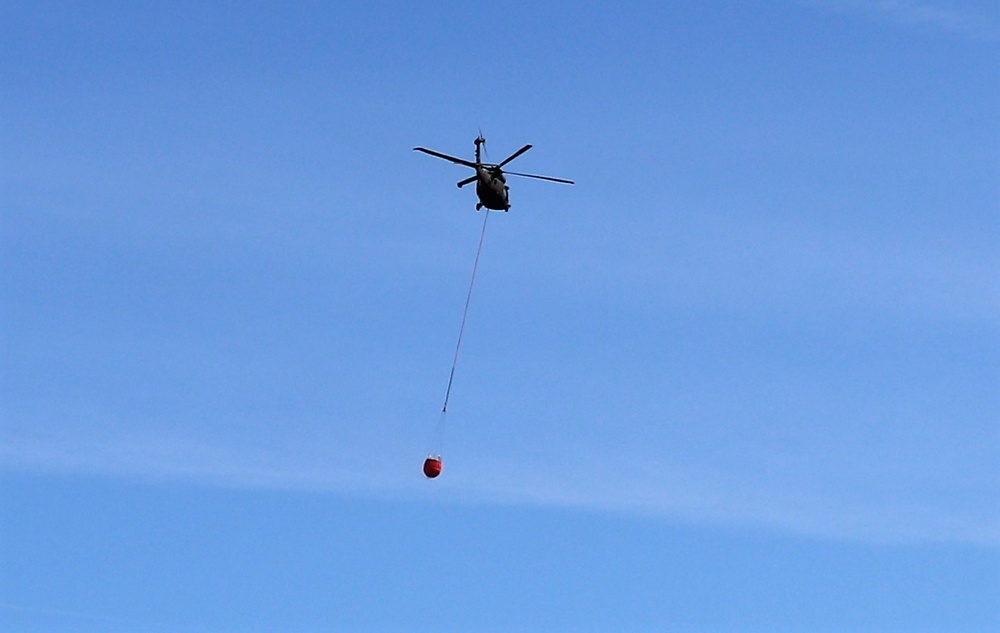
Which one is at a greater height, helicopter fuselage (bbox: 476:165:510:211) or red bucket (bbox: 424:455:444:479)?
helicopter fuselage (bbox: 476:165:510:211)

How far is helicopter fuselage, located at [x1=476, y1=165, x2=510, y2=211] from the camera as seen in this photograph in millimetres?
65125

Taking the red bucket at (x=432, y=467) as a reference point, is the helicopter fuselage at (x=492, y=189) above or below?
above

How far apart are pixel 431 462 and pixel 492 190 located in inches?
524

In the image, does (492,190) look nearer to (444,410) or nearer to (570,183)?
(570,183)

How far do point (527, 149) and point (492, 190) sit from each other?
3.79m

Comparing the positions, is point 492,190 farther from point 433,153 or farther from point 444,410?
point 444,410

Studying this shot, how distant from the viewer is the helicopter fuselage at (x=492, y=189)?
65125 mm

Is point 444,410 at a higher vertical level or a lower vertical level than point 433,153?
lower

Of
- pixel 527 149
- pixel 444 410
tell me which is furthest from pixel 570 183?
pixel 444 410

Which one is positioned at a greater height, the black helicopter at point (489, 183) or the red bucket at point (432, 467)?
the black helicopter at point (489, 183)

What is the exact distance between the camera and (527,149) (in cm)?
6234

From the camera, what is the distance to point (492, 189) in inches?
2574

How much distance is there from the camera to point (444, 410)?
210 ft

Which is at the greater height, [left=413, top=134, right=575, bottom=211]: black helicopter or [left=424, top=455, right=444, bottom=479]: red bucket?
[left=413, top=134, right=575, bottom=211]: black helicopter
